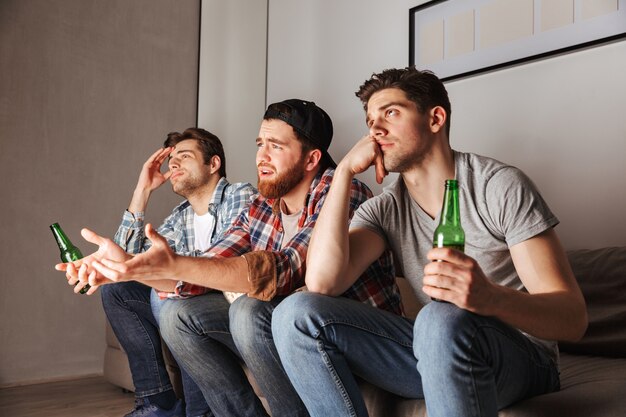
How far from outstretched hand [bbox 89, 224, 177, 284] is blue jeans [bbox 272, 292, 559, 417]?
0.99ft

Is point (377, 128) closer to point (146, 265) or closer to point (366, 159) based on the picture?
point (366, 159)

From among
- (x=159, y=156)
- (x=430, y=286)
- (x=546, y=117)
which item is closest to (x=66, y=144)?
(x=159, y=156)

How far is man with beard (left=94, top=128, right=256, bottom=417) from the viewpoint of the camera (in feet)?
7.60

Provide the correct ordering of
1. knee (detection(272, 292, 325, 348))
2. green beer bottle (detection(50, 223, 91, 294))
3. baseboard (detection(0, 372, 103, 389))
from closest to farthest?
knee (detection(272, 292, 325, 348)) < green beer bottle (detection(50, 223, 91, 294)) < baseboard (detection(0, 372, 103, 389))

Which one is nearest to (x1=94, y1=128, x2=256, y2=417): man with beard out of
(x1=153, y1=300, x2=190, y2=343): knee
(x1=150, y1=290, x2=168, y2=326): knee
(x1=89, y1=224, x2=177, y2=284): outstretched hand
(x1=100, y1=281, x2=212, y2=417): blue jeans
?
(x1=100, y1=281, x2=212, y2=417): blue jeans

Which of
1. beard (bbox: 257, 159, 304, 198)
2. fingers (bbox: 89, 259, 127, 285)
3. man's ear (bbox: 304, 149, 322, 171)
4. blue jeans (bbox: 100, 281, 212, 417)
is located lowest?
blue jeans (bbox: 100, 281, 212, 417)

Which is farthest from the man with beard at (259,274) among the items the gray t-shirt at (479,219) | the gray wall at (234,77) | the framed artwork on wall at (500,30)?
the gray wall at (234,77)

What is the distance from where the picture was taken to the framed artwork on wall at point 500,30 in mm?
2189

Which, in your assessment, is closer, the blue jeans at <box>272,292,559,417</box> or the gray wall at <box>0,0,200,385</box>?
the blue jeans at <box>272,292,559,417</box>

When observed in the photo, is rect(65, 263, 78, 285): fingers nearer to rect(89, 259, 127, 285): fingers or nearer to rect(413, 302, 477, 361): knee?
rect(89, 259, 127, 285): fingers

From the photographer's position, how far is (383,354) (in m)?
1.29

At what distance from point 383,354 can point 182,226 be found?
1.67m

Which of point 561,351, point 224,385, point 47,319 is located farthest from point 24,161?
point 561,351

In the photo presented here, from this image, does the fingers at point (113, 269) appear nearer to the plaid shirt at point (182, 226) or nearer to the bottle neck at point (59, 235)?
the bottle neck at point (59, 235)
